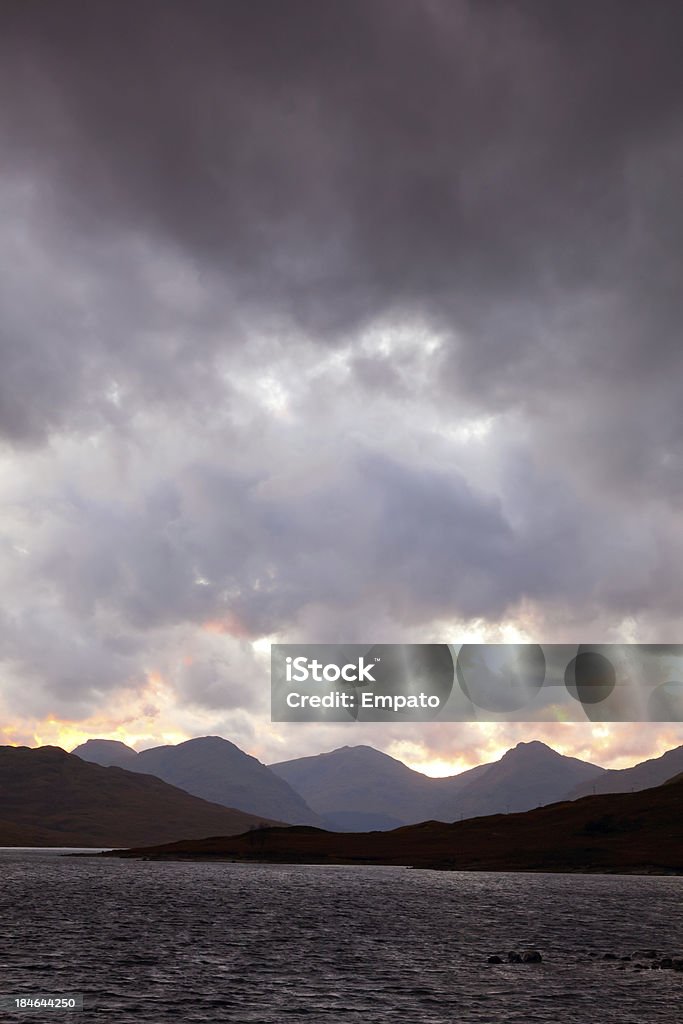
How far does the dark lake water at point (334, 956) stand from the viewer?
54.8 meters

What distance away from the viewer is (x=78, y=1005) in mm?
53219

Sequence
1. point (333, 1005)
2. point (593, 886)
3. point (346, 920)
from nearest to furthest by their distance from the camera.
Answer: point (333, 1005), point (346, 920), point (593, 886)

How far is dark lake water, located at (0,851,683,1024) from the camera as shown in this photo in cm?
5479

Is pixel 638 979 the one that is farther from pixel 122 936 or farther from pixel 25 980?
pixel 122 936

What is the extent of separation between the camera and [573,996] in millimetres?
59781

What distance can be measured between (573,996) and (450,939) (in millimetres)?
34650

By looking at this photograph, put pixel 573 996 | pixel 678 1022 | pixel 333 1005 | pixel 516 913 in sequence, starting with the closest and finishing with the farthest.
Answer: pixel 678 1022 < pixel 333 1005 < pixel 573 996 < pixel 516 913

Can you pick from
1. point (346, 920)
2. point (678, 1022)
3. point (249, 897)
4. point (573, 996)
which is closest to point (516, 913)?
point (346, 920)

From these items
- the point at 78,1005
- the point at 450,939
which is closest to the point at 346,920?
the point at 450,939

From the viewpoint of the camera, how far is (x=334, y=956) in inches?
3051

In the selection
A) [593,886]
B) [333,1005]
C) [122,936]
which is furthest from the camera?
[593,886]

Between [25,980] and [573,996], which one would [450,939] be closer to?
[573,996]

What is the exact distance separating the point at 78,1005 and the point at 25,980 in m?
11.2

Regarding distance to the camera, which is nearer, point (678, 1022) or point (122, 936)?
point (678, 1022)
